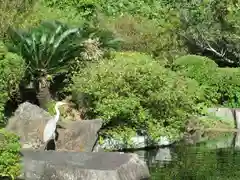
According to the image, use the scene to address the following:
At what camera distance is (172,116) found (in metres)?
17.7

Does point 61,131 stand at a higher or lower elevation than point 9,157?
higher

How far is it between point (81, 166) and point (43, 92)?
6625 millimetres

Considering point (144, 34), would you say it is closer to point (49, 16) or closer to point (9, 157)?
point (49, 16)

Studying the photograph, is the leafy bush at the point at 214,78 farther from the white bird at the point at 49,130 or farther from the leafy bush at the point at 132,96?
the white bird at the point at 49,130

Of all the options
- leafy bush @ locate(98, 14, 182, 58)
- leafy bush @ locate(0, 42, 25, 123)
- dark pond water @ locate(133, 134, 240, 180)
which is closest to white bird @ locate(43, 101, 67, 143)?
leafy bush @ locate(0, 42, 25, 123)

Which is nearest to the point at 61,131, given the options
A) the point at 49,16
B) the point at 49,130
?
the point at 49,130

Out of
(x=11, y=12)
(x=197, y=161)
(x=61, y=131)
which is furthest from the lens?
(x=11, y=12)

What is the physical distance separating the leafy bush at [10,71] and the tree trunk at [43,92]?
111cm

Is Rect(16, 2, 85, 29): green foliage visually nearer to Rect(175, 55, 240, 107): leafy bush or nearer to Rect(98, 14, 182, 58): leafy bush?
Rect(98, 14, 182, 58): leafy bush

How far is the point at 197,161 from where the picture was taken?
14953 millimetres

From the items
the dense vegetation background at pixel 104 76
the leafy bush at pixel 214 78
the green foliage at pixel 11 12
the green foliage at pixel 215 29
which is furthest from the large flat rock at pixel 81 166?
the green foliage at pixel 215 29

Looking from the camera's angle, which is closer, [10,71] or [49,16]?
[10,71]

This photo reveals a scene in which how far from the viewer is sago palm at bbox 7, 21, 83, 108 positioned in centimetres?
1772

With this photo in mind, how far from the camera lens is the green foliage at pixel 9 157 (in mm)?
11477
